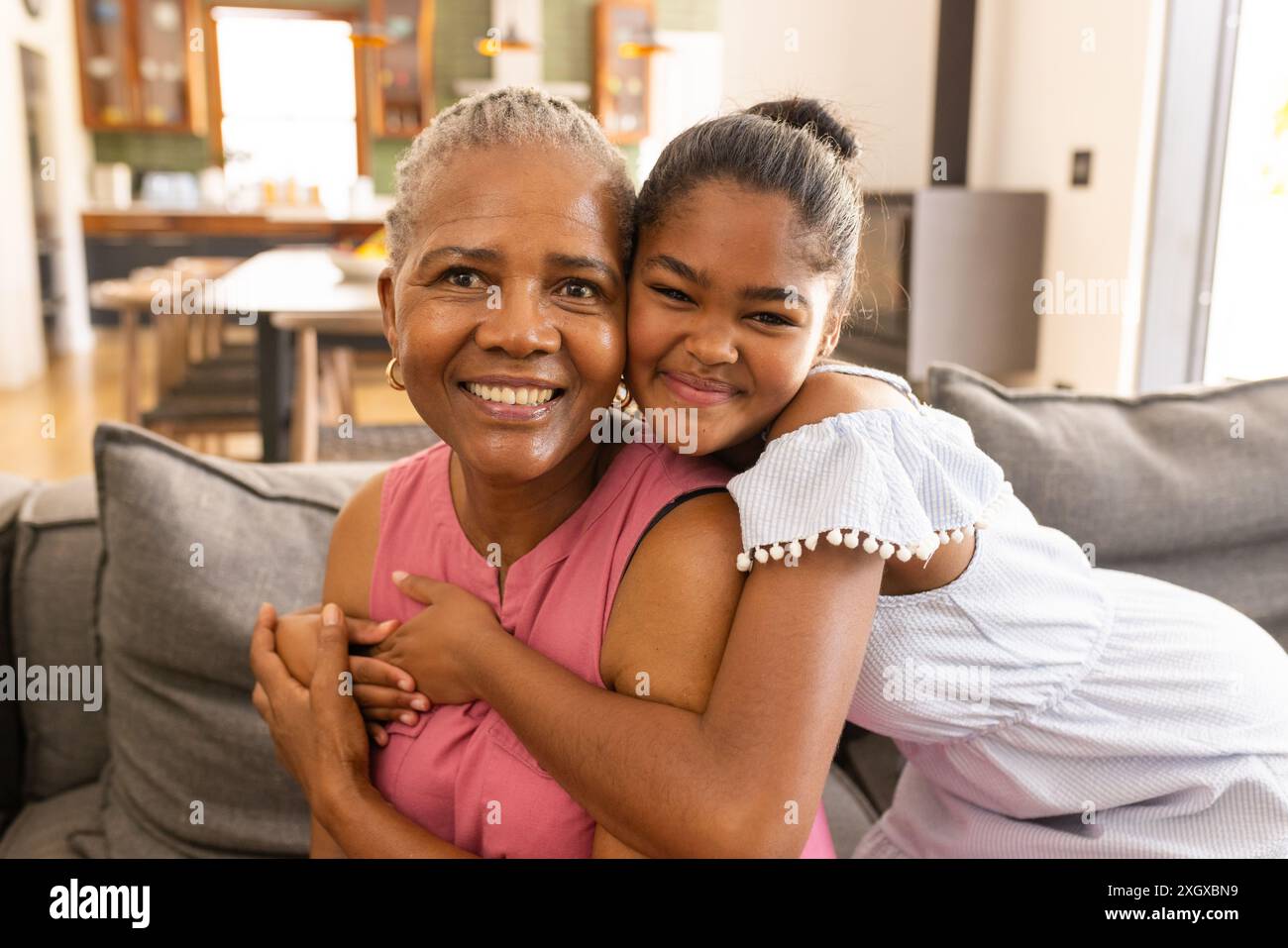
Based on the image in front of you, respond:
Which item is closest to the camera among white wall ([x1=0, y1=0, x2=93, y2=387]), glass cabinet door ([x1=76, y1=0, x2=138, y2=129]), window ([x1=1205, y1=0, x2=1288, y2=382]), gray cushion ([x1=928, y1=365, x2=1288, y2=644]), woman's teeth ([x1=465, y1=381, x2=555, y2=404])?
woman's teeth ([x1=465, y1=381, x2=555, y2=404])

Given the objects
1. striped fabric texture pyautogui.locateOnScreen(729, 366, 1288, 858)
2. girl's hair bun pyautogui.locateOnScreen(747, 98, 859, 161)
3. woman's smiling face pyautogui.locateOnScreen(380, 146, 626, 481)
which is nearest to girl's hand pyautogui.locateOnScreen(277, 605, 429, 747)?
woman's smiling face pyautogui.locateOnScreen(380, 146, 626, 481)

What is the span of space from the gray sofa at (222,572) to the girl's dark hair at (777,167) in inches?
24.9

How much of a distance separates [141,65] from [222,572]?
350 inches

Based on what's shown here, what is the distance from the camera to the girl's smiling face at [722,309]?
3.39ft

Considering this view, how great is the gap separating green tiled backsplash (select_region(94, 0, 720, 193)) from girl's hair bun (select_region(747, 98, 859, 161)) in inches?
329

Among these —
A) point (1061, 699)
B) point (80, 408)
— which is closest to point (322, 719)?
point (1061, 699)

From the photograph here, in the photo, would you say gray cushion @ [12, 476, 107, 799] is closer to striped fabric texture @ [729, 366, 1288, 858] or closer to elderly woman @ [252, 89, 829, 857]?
elderly woman @ [252, 89, 829, 857]

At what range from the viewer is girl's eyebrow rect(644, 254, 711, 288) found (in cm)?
103

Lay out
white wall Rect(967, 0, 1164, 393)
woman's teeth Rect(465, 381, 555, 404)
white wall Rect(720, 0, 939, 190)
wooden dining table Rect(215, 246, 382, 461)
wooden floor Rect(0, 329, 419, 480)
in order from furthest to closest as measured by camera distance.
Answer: white wall Rect(720, 0, 939, 190), wooden floor Rect(0, 329, 419, 480), white wall Rect(967, 0, 1164, 393), wooden dining table Rect(215, 246, 382, 461), woman's teeth Rect(465, 381, 555, 404)

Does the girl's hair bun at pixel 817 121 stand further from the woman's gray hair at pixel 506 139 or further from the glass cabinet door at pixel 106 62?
the glass cabinet door at pixel 106 62

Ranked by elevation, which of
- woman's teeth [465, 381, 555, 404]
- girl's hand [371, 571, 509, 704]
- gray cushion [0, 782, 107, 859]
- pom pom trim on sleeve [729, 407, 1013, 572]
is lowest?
gray cushion [0, 782, 107, 859]

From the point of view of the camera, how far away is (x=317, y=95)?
9.17 metres

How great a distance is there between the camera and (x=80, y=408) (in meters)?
6.23

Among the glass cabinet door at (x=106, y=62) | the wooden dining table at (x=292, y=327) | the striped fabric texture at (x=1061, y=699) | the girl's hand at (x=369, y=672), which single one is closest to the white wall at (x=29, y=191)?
the glass cabinet door at (x=106, y=62)
